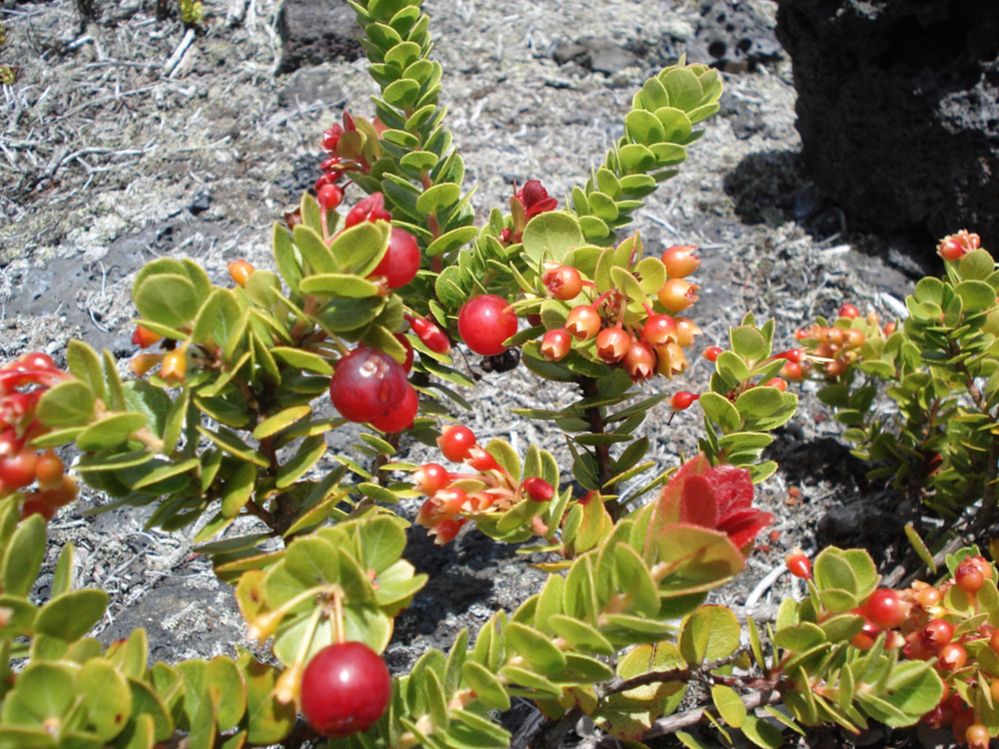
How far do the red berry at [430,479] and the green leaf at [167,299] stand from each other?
16.4 inches

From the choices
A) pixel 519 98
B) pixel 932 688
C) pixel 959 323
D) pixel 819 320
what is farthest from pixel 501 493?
pixel 519 98

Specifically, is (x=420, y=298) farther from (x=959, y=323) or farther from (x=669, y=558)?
(x=959, y=323)

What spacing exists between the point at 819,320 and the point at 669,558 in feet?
4.77

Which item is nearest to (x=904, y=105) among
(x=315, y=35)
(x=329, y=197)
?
(x=315, y=35)

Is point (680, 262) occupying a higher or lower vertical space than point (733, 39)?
higher

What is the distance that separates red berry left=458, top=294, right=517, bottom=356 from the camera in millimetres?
1475

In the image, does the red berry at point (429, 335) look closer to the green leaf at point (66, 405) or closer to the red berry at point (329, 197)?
the red berry at point (329, 197)

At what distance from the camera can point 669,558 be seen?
1.02 m

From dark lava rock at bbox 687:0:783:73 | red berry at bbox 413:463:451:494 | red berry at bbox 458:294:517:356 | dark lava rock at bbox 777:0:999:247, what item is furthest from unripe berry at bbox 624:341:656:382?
dark lava rock at bbox 687:0:783:73

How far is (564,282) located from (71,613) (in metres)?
0.83

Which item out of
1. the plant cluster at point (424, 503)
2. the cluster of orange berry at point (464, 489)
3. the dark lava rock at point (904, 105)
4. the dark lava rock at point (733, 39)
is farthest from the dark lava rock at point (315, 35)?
the cluster of orange berry at point (464, 489)

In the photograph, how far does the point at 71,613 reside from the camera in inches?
38.1

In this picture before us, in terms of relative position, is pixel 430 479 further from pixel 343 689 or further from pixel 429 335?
pixel 343 689

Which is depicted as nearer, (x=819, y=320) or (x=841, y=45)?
(x=819, y=320)
